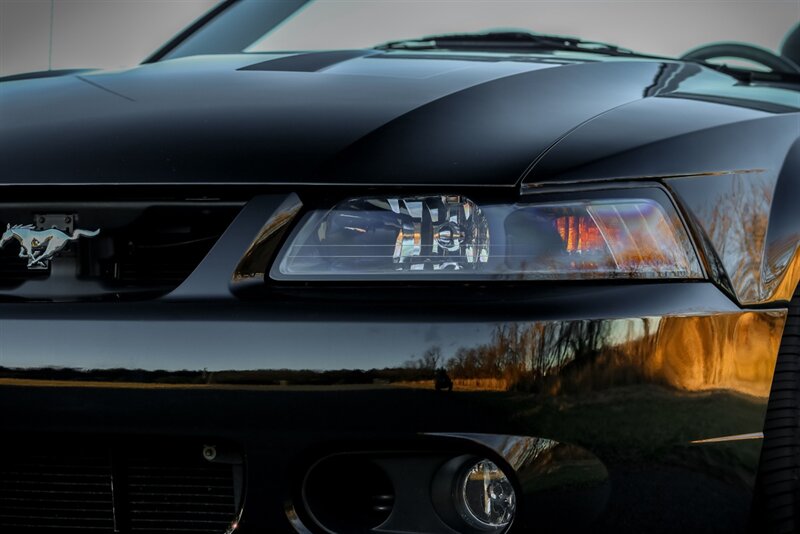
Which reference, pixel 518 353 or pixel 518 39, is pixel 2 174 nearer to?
pixel 518 353

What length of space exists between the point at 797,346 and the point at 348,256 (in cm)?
69

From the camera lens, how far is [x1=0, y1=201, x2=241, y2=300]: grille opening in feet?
6.22

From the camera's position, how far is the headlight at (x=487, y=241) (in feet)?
5.91

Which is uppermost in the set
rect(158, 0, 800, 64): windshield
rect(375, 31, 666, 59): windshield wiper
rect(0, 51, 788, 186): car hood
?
rect(158, 0, 800, 64): windshield

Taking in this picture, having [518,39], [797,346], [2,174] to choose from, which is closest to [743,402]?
[797,346]

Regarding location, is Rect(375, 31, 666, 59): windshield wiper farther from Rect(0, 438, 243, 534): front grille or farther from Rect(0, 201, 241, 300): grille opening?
Rect(0, 438, 243, 534): front grille

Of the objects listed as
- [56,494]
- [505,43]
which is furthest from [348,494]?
[505,43]

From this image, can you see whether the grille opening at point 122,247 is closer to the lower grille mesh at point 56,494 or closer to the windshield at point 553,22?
the lower grille mesh at point 56,494

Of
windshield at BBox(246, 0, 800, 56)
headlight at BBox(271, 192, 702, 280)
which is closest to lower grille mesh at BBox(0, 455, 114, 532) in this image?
headlight at BBox(271, 192, 702, 280)

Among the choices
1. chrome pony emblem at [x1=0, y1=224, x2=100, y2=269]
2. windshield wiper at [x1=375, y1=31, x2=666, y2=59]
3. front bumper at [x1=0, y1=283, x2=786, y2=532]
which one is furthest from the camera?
windshield wiper at [x1=375, y1=31, x2=666, y2=59]

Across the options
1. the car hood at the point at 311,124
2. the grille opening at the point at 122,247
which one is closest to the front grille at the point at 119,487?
the grille opening at the point at 122,247

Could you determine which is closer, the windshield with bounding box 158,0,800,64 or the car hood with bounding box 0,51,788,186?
the car hood with bounding box 0,51,788,186

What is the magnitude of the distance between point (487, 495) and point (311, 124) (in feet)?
2.15

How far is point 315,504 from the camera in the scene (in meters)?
1.83
